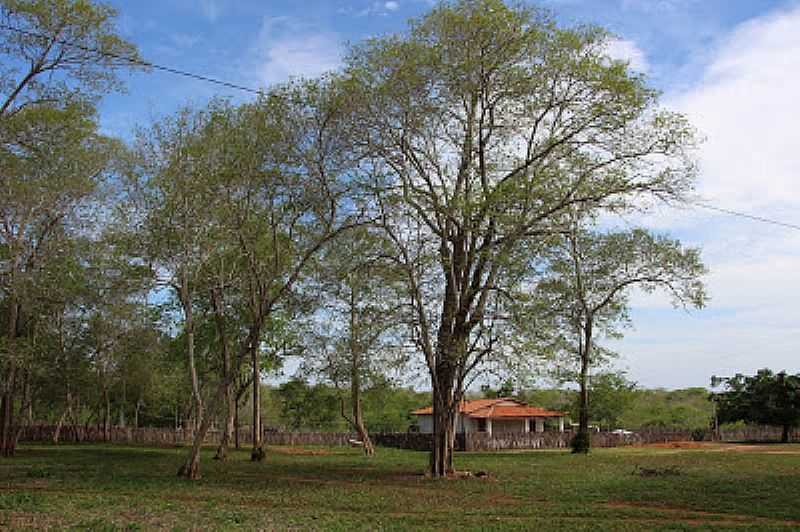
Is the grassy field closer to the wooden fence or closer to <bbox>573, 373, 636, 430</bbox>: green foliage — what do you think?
the wooden fence

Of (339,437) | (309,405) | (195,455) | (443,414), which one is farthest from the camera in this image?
(309,405)

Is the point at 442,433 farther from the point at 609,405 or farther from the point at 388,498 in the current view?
the point at 609,405

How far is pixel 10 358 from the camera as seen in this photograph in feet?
87.2

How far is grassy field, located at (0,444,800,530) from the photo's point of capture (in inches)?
534

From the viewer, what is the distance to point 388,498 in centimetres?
1766

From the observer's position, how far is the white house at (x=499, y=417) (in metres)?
59.6

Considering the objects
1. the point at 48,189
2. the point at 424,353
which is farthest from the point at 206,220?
the point at 424,353

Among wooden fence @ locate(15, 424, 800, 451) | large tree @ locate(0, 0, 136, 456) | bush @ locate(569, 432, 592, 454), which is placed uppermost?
large tree @ locate(0, 0, 136, 456)

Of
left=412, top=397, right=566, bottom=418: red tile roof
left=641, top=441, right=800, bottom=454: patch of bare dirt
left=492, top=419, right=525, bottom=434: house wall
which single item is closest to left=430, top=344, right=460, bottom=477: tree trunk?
left=641, top=441, right=800, bottom=454: patch of bare dirt

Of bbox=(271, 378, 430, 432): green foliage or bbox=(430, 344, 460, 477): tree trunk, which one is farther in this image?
bbox=(271, 378, 430, 432): green foliage

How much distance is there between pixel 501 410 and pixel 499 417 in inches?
82.1

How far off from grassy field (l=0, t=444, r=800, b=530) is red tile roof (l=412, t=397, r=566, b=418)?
3245cm

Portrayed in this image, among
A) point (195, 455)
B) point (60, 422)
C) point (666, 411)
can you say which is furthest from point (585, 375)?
point (666, 411)

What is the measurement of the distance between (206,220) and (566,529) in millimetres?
15018
